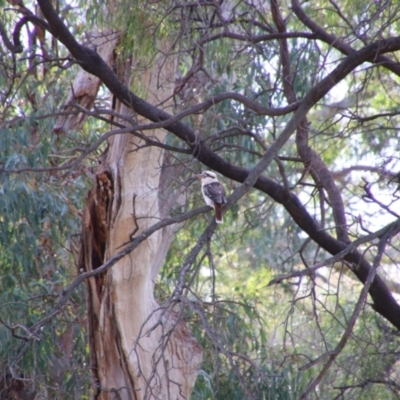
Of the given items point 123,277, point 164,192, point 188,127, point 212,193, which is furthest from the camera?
point 164,192

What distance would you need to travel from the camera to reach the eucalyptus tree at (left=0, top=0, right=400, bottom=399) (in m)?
4.16

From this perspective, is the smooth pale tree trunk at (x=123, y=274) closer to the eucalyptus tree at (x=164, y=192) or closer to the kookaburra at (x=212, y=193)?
the eucalyptus tree at (x=164, y=192)

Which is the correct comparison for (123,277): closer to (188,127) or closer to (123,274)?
(123,274)

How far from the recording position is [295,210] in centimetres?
489

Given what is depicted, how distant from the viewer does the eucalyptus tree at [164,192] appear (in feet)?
13.7

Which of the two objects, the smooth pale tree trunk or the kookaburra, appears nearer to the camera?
the kookaburra

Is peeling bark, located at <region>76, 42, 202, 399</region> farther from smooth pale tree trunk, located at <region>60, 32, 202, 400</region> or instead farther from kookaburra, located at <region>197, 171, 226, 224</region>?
kookaburra, located at <region>197, 171, 226, 224</region>

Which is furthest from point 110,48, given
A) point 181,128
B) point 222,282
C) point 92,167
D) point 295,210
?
point 222,282

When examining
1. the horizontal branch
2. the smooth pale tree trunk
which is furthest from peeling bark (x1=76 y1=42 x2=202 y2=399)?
the horizontal branch

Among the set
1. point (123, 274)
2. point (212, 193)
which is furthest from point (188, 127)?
point (123, 274)

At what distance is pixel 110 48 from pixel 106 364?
226cm

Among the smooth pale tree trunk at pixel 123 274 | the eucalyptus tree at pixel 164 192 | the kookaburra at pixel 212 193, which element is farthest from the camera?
the smooth pale tree trunk at pixel 123 274

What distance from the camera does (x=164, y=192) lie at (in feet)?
19.7

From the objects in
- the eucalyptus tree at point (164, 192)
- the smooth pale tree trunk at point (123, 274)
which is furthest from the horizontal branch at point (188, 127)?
the smooth pale tree trunk at point (123, 274)
